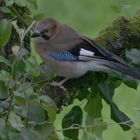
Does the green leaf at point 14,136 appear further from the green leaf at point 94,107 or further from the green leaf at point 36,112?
the green leaf at point 94,107

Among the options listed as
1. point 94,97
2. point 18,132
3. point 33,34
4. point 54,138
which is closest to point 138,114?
point 54,138

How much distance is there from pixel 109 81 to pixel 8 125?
3.00ft

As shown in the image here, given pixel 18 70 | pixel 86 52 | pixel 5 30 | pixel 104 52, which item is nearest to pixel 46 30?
pixel 86 52

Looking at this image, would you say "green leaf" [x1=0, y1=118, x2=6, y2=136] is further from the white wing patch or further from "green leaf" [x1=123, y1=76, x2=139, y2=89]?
the white wing patch

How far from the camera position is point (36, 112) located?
6.86 feet

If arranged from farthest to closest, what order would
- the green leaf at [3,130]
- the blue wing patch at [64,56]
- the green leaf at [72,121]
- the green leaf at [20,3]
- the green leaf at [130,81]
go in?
the blue wing patch at [64,56], the green leaf at [130,81], the green leaf at [72,121], the green leaf at [20,3], the green leaf at [3,130]

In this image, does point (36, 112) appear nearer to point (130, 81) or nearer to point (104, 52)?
point (130, 81)

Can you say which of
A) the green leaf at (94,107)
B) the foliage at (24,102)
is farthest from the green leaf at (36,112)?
the green leaf at (94,107)

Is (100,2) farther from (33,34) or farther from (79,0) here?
(33,34)

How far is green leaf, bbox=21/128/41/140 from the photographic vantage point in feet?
6.62

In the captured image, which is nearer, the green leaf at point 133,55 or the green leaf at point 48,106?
the green leaf at point 48,106

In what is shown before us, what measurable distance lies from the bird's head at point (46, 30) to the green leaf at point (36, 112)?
94 centimetres

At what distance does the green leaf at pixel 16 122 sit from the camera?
79.5 inches

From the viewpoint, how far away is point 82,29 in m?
7.29
